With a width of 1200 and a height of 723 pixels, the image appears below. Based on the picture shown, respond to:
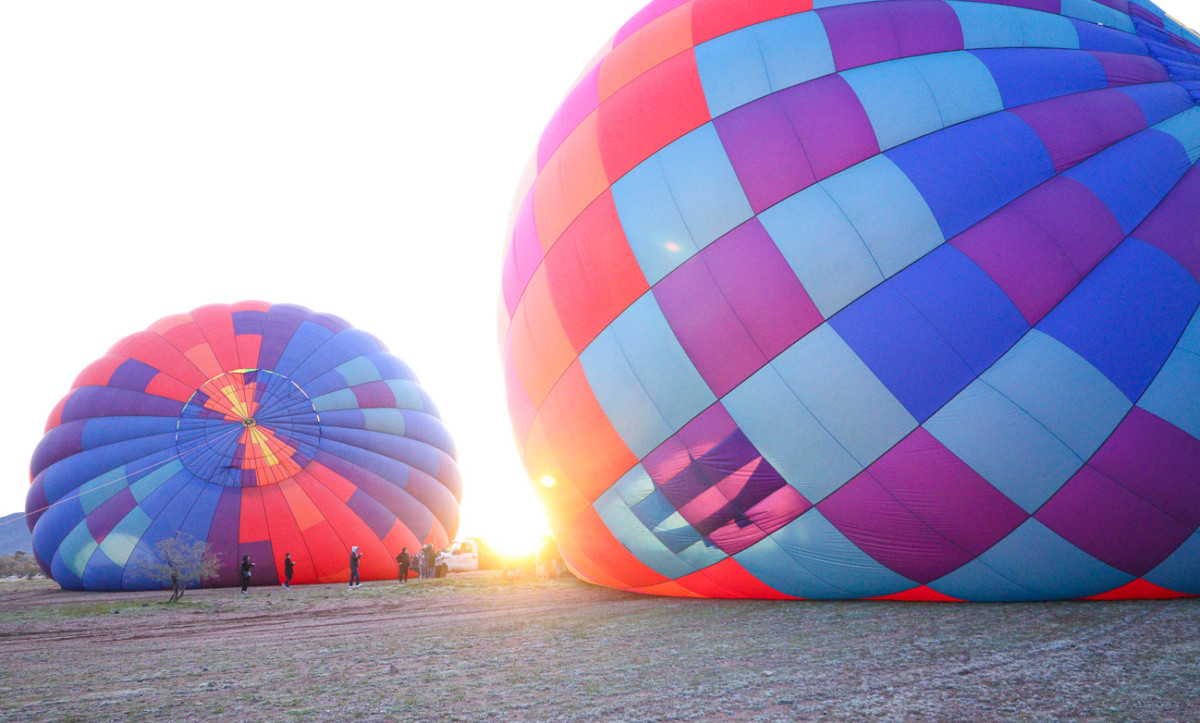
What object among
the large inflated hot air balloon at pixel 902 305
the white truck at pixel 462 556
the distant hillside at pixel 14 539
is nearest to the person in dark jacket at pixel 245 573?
the white truck at pixel 462 556

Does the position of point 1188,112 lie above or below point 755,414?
above

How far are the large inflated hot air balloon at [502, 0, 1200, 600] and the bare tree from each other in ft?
27.4

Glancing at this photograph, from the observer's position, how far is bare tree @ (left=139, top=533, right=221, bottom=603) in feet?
37.0

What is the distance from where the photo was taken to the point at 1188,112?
564 centimetres

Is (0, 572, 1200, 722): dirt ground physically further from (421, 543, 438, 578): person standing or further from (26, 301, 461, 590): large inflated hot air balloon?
(421, 543, 438, 578): person standing

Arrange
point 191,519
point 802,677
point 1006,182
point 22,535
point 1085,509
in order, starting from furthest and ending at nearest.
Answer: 1. point 22,535
2. point 191,519
3. point 1006,182
4. point 1085,509
5. point 802,677

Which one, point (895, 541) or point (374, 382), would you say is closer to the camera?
point (895, 541)

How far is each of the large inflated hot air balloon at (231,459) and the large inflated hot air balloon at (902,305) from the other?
8.48m

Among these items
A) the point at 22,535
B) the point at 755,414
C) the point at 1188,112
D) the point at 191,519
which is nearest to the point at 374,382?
the point at 191,519

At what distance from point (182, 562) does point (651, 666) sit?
33.6ft

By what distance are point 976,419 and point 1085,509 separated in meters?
1.06

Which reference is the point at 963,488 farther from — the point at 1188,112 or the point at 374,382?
the point at 374,382

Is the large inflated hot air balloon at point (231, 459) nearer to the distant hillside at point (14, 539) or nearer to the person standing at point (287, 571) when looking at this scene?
the person standing at point (287, 571)

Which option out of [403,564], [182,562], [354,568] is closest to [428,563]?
[403,564]
